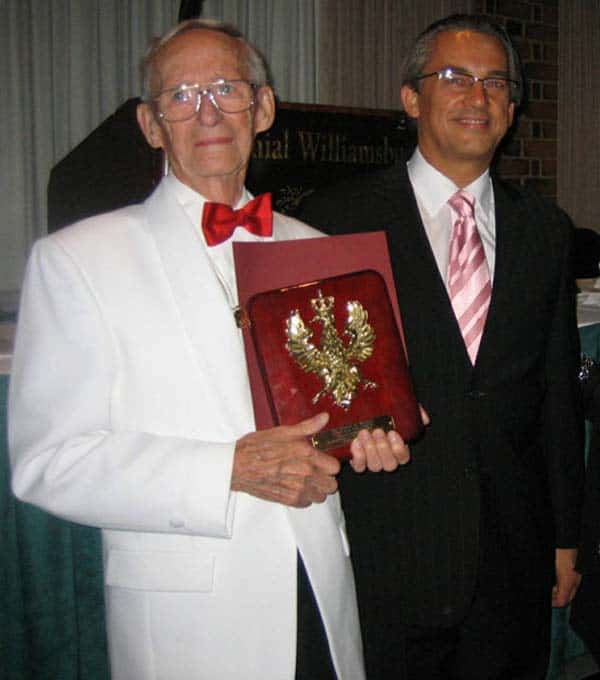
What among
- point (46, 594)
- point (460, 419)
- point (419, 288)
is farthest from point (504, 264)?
point (46, 594)

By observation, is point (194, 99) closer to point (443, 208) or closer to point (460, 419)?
point (443, 208)

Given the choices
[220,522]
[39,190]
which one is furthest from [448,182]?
[39,190]

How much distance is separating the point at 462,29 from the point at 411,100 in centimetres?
18

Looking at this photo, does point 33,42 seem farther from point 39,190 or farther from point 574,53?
point 574,53

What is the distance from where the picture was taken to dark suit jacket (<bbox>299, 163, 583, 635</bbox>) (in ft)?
4.83

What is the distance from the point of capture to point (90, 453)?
3.42 ft

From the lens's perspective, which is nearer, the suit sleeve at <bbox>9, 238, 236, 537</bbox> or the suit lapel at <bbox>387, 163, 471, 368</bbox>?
the suit sleeve at <bbox>9, 238, 236, 537</bbox>

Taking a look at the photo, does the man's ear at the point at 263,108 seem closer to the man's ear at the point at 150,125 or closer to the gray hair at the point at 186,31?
the gray hair at the point at 186,31

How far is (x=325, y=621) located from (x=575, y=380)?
0.84m

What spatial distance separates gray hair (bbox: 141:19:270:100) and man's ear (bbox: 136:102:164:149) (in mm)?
21

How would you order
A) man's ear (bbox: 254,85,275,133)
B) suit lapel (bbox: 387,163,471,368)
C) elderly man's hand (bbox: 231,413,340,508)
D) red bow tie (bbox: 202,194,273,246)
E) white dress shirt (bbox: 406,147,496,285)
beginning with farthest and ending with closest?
white dress shirt (bbox: 406,147,496,285) → suit lapel (bbox: 387,163,471,368) → man's ear (bbox: 254,85,275,133) → red bow tie (bbox: 202,194,273,246) → elderly man's hand (bbox: 231,413,340,508)

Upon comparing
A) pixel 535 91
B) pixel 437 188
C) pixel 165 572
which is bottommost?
pixel 165 572

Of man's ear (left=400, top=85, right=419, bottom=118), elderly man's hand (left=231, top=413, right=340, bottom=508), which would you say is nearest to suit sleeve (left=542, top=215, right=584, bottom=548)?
man's ear (left=400, top=85, right=419, bottom=118)

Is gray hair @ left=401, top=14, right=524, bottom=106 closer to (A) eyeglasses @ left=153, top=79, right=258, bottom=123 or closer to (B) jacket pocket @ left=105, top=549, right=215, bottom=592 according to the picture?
(A) eyeglasses @ left=153, top=79, right=258, bottom=123
